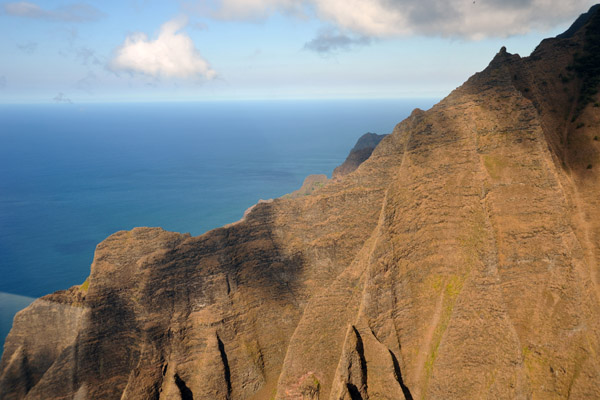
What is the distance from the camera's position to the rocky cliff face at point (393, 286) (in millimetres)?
17969

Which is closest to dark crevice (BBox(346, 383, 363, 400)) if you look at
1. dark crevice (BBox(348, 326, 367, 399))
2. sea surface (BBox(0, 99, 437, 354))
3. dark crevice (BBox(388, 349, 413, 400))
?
dark crevice (BBox(348, 326, 367, 399))

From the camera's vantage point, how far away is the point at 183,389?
20.3 metres

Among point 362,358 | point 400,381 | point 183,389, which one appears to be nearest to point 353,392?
point 362,358

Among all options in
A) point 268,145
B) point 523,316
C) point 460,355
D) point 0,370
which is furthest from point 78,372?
point 268,145

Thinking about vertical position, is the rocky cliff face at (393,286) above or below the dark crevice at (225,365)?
above

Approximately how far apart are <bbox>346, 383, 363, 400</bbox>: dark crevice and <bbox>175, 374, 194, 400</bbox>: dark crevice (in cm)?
907

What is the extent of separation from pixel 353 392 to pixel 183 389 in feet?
31.6

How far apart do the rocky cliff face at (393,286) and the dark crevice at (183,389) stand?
104 millimetres

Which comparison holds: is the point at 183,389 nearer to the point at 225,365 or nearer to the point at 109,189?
the point at 225,365

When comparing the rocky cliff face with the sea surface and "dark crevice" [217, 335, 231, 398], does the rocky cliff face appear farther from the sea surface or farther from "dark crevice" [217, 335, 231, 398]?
the sea surface

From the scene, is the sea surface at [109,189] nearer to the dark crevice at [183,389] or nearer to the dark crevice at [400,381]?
the dark crevice at [183,389]

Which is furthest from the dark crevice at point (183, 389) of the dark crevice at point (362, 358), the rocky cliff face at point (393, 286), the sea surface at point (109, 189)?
the sea surface at point (109, 189)

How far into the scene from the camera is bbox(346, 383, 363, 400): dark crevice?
58.6ft

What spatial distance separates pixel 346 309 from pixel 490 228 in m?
9.03
